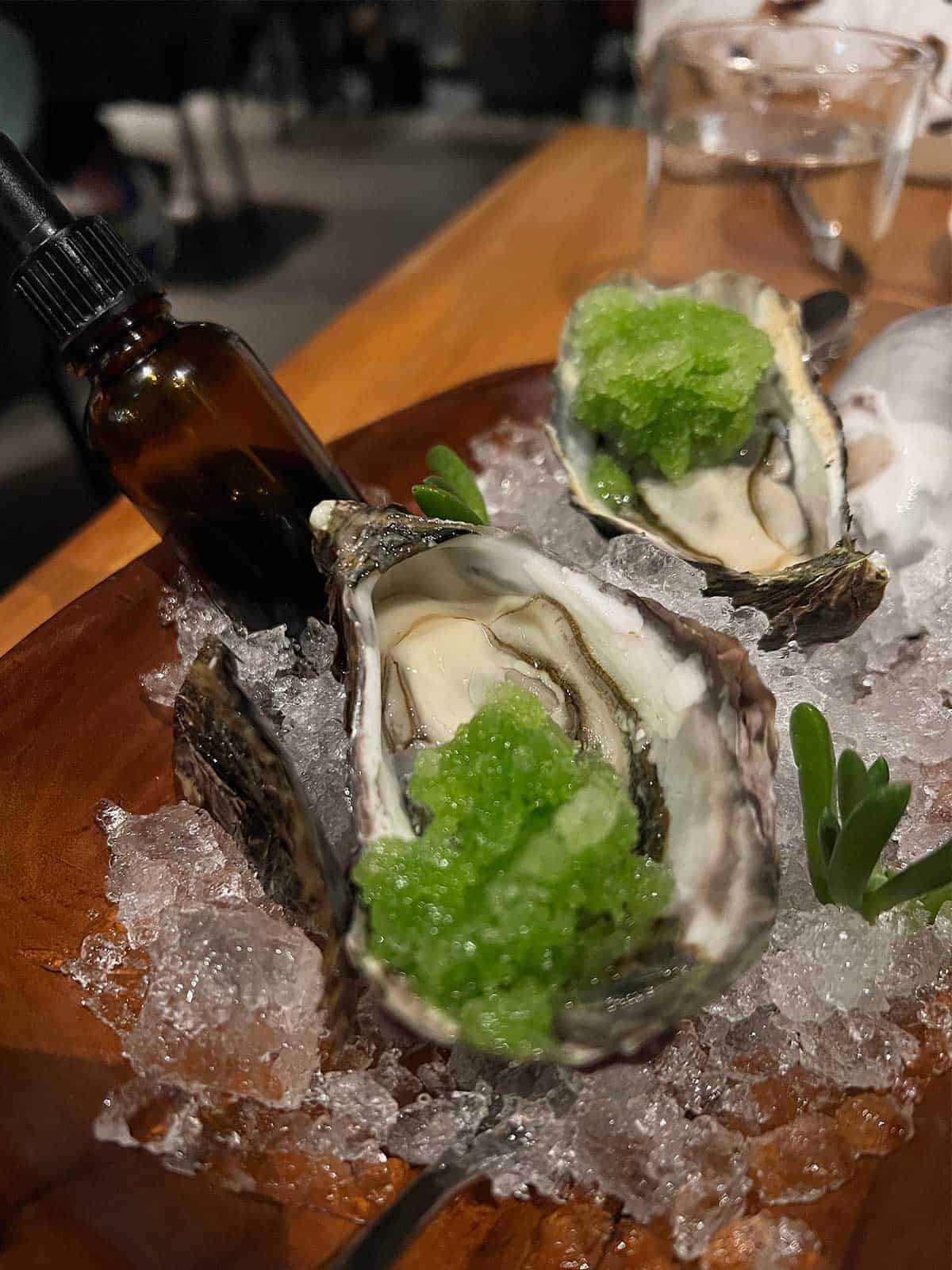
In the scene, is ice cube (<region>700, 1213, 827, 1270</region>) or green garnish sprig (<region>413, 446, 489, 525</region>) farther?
green garnish sprig (<region>413, 446, 489, 525</region>)

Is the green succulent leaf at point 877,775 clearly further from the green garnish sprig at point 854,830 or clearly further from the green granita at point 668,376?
the green granita at point 668,376

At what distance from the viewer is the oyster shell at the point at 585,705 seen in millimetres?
488

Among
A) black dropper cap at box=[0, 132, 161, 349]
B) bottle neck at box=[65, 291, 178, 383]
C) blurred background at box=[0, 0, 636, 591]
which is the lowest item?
blurred background at box=[0, 0, 636, 591]

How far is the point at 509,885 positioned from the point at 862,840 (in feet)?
0.66

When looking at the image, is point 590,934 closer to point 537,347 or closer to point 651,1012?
point 651,1012

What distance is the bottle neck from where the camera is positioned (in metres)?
0.72

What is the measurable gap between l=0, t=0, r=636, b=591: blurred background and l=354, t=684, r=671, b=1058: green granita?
4.40 ft

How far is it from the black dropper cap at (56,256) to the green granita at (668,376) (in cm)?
39

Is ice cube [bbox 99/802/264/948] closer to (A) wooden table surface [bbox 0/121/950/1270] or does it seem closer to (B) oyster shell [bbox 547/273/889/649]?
(A) wooden table surface [bbox 0/121/950/1270]

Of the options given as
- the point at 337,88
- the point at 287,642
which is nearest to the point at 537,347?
the point at 287,642

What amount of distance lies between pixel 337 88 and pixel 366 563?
445cm

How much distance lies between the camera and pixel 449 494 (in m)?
0.73

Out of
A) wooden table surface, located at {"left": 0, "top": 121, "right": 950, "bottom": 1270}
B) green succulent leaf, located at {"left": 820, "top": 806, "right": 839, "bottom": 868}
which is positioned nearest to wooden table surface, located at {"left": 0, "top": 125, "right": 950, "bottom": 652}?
wooden table surface, located at {"left": 0, "top": 121, "right": 950, "bottom": 1270}

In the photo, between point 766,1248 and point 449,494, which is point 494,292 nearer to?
point 449,494
